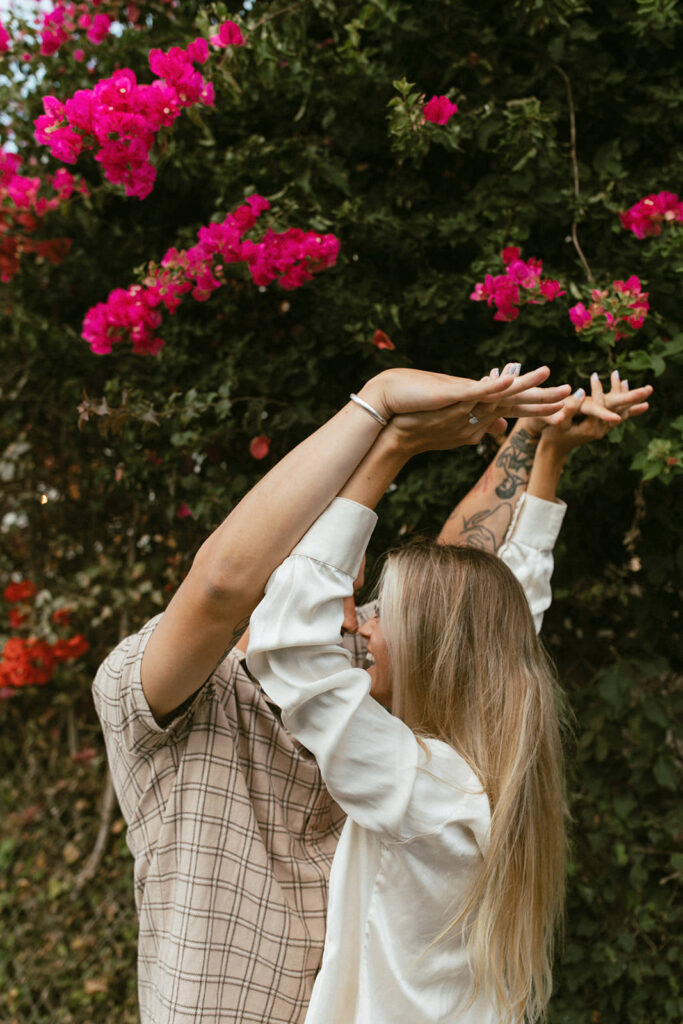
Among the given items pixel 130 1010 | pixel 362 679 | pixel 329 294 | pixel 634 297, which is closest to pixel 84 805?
pixel 130 1010

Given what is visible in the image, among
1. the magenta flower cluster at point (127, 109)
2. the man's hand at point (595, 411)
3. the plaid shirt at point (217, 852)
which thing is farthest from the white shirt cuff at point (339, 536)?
the magenta flower cluster at point (127, 109)

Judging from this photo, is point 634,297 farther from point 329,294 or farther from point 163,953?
point 163,953

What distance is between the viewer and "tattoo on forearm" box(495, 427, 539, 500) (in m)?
1.79

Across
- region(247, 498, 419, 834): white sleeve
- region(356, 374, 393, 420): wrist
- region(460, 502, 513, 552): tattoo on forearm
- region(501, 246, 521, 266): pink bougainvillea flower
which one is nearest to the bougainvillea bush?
region(501, 246, 521, 266): pink bougainvillea flower

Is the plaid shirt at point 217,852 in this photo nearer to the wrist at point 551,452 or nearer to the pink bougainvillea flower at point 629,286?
the wrist at point 551,452

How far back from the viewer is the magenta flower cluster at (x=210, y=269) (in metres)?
2.04

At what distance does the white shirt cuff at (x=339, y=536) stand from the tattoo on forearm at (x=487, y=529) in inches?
25.3

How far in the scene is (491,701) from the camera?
1389mm

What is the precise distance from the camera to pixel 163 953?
1.36m

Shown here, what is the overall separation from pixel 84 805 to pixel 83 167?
2587mm

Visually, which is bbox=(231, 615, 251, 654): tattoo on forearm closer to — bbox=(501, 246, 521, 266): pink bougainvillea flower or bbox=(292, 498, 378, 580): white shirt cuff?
bbox=(292, 498, 378, 580): white shirt cuff

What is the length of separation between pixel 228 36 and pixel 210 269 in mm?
573

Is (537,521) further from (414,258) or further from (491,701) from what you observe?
(414,258)

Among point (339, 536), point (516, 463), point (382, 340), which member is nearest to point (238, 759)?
point (339, 536)
